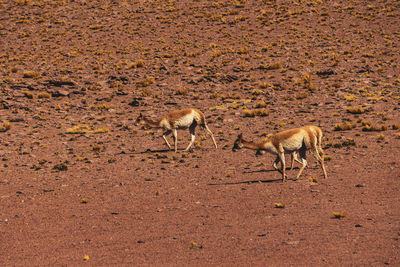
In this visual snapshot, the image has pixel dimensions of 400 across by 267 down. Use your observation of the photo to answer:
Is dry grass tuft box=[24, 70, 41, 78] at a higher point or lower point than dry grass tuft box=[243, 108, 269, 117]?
lower

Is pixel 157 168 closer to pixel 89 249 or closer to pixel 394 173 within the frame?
pixel 89 249

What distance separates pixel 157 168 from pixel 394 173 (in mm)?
8303

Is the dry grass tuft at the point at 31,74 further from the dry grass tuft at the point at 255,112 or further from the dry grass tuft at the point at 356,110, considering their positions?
the dry grass tuft at the point at 356,110

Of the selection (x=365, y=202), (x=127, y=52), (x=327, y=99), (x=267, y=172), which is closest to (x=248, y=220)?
(x=365, y=202)

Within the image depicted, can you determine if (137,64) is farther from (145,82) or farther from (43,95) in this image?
(43,95)

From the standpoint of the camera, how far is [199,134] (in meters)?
20.5

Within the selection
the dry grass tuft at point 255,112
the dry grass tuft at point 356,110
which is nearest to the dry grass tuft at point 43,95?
the dry grass tuft at point 255,112

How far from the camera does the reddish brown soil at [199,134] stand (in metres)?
8.77

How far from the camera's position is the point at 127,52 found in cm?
4078

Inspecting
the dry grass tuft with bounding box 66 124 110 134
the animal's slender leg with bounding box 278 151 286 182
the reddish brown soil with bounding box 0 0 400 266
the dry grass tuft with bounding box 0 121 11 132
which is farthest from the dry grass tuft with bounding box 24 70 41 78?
the animal's slender leg with bounding box 278 151 286 182

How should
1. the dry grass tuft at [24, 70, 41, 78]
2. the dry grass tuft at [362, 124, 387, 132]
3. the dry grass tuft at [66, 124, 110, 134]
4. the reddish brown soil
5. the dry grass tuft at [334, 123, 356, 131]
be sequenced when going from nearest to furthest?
the reddish brown soil < the dry grass tuft at [362, 124, 387, 132] < the dry grass tuft at [334, 123, 356, 131] < the dry grass tuft at [66, 124, 110, 134] < the dry grass tuft at [24, 70, 41, 78]

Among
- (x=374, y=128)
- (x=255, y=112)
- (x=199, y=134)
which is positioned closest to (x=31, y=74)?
(x=199, y=134)

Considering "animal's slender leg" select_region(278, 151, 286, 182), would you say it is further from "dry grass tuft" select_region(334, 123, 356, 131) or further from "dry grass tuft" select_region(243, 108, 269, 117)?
"dry grass tuft" select_region(243, 108, 269, 117)

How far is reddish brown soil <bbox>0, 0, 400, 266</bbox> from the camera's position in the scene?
877cm
